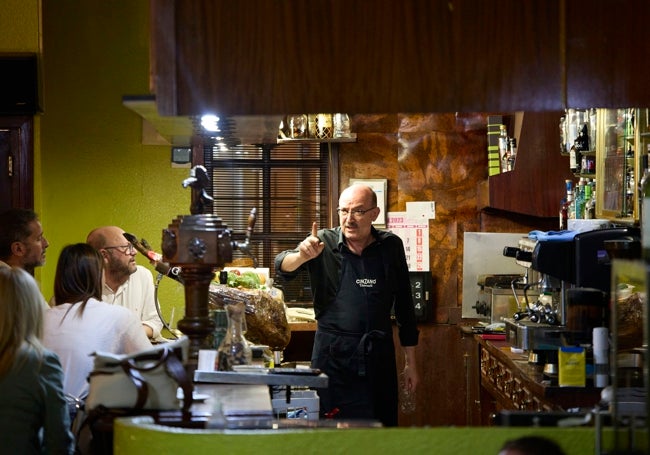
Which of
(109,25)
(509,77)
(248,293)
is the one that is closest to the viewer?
(509,77)

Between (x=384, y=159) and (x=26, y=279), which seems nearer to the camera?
(x=26, y=279)

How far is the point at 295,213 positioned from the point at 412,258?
101 cm

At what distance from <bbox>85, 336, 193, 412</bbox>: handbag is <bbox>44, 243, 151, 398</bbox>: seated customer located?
0.72m

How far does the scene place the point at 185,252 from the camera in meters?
3.91

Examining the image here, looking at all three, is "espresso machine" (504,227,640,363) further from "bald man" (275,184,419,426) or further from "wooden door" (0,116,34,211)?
"wooden door" (0,116,34,211)

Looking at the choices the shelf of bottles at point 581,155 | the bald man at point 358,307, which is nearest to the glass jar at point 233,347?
the bald man at point 358,307

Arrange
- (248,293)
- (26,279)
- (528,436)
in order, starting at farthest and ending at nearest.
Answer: (248,293) < (26,279) < (528,436)

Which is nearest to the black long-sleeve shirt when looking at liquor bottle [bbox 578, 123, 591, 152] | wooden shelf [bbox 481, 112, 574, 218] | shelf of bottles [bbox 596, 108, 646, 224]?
shelf of bottles [bbox 596, 108, 646, 224]

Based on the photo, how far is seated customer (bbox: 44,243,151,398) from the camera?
4238 millimetres

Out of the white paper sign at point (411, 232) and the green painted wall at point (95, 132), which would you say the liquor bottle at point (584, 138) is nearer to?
the white paper sign at point (411, 232)

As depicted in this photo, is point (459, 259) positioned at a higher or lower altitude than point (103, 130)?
lower

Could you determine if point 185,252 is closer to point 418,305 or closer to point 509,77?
point 509,77

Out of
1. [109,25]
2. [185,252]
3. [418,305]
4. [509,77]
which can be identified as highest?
[109,25]

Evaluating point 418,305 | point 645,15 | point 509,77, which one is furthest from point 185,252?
point 418,305
